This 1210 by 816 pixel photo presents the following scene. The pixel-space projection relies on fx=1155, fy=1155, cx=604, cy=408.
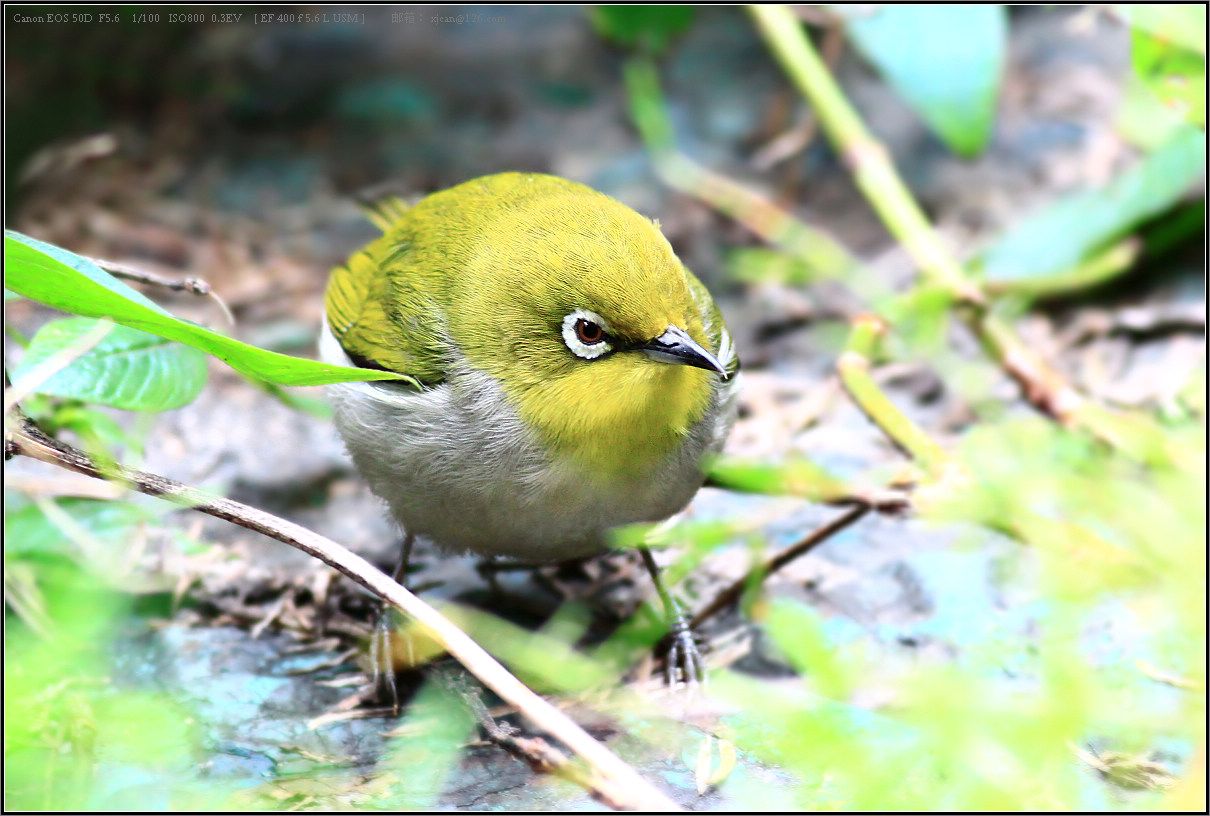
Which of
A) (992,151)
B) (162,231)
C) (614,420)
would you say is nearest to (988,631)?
(614,420)

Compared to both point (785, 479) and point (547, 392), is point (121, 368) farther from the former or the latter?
point (785, 479)

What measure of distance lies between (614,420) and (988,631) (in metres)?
1.63

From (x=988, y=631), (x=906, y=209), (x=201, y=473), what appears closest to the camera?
(x=988, y=631)

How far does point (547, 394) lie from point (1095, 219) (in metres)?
3.72

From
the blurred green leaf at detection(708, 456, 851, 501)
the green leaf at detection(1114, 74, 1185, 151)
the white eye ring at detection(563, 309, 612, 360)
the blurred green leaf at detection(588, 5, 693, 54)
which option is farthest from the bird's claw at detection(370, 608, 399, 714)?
the green leaf at detection(1114, 74, 1185, 151)

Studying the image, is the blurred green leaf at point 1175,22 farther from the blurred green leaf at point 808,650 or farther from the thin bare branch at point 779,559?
the blurred green leaf at point 808,650

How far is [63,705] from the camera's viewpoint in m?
3.37

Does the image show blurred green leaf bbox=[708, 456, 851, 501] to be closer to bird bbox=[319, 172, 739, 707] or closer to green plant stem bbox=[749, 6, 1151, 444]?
bird bbox=[319, 172, 739, 707]

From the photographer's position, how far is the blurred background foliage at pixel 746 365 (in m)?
2.69

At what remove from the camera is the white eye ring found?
366cm

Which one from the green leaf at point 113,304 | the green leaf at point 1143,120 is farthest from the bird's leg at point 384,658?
the green leaf at point 1143,120

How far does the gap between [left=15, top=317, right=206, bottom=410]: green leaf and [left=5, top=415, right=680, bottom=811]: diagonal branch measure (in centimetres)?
35

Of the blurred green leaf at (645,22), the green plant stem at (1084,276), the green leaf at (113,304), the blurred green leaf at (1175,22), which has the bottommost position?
the green plant stem at (1084,276)

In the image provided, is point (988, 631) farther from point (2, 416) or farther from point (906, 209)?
point (2, 416)
